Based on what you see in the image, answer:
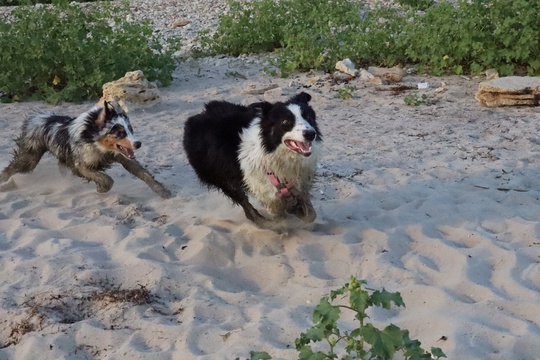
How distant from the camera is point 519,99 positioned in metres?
8.52

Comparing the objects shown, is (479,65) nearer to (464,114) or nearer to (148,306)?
(464,114)

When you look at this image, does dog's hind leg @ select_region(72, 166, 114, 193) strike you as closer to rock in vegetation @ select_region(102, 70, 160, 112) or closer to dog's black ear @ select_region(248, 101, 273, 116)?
dog's black ear @ select_region(248, 101, 273, 116)

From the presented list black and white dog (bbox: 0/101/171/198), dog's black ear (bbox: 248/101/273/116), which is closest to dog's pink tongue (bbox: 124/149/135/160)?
black and white dog (bbox: 0/101/171/198)

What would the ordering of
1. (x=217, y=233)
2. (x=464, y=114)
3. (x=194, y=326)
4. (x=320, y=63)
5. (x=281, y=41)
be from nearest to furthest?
(x=194, y=326) < (x=217, y=233) < (x=464, y=114) < (x=320, y=63) < (x=281, y=41)

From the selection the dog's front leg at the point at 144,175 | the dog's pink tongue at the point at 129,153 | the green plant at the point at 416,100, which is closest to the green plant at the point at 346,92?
the green plant at the point at 416,100

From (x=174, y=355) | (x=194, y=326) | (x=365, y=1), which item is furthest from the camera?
(x=365, y=1)

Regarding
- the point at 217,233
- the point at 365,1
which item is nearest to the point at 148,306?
the point at 217,233

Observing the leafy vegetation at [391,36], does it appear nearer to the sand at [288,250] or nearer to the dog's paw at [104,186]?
the sand at [288,250]

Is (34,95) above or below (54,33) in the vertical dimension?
below

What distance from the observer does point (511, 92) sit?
8492mm

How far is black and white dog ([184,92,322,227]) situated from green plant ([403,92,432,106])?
3.47 meters

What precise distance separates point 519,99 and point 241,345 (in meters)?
5.79

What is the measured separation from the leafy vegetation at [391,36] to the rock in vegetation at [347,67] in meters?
0.27

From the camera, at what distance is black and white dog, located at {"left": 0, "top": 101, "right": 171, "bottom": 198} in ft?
21.5
